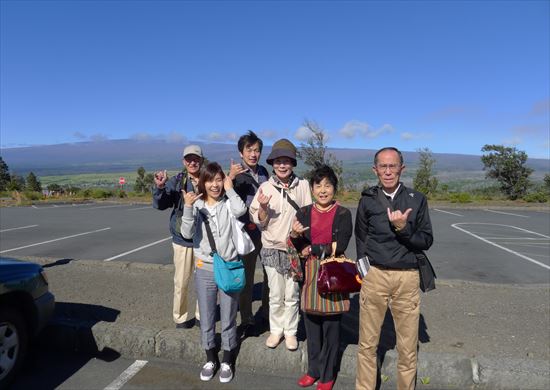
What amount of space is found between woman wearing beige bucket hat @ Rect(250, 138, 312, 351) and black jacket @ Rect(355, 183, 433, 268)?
27.0 inches

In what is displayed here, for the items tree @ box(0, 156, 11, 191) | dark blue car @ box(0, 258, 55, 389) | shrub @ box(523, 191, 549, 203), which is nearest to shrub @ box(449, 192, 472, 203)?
shrub @ box(523, 191, 549, 203)

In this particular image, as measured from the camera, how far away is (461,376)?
2951 mm

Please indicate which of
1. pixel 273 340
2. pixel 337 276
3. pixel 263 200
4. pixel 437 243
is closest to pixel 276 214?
pixel 263 200

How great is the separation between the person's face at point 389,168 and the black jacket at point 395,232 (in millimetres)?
105

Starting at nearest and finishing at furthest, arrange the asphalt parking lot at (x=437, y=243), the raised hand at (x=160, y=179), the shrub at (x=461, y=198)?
the raised hand at (x=160, y=179), the asphalt parking lot at (x=437, y=243), the shrub at (x=461, y=198)

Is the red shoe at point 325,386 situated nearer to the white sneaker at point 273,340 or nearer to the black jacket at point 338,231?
the white sneaker at point 273,340

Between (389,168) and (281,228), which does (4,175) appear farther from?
(389,168)

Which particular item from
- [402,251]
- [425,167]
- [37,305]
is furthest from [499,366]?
[425,167]

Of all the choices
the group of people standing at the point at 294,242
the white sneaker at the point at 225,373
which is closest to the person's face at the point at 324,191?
the group of people standing at the point at 294,242

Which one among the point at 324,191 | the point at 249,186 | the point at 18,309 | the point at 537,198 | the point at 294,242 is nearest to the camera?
the point at 324,191

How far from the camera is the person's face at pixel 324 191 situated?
111 inches

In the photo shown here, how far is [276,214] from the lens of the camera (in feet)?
10.2

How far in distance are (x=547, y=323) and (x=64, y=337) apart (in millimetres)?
4938

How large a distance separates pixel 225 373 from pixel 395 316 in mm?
1415
